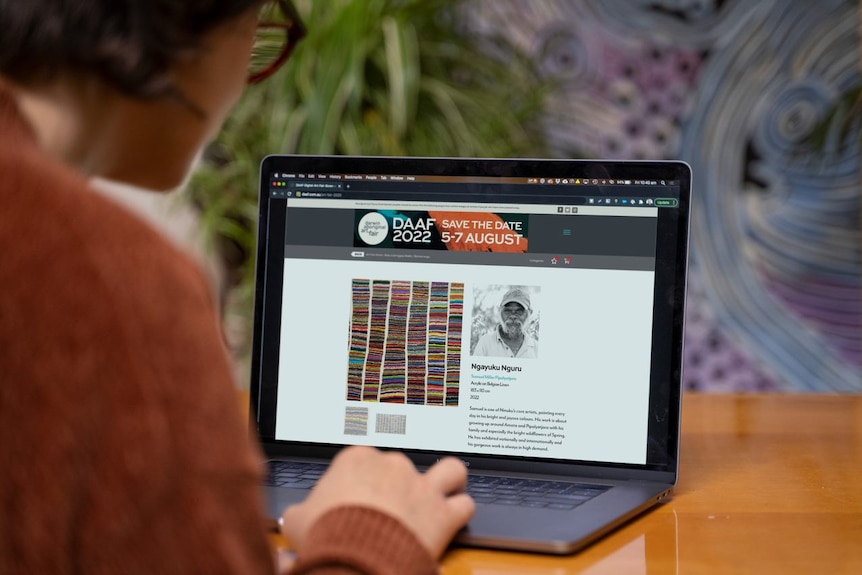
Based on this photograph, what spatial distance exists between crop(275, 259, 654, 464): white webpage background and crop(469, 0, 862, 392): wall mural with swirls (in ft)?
5.28

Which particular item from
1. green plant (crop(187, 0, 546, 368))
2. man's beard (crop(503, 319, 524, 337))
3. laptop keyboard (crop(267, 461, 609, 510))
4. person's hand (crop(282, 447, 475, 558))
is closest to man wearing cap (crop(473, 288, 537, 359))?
man's beard (crop(503, 319, 524, 337))

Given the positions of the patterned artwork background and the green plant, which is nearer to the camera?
the patterned artwork background

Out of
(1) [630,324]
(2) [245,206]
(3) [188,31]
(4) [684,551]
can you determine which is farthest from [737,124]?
(3) [188,31]

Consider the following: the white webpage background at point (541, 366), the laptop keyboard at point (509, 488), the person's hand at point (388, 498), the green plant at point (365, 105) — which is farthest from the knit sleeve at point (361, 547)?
the green plant at point (365, 105)

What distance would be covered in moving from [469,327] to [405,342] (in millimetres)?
65

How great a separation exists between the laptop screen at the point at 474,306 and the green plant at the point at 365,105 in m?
1.17

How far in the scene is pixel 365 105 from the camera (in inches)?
88.9

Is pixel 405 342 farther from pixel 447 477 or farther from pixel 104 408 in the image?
pixel 104 408

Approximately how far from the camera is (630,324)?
88 centimetres

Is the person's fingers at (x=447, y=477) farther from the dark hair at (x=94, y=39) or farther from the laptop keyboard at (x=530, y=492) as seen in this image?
the dark hair at (x=94, y=39)

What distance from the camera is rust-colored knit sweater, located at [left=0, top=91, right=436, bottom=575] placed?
1.35 ft

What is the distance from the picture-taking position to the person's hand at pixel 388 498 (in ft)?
2.06

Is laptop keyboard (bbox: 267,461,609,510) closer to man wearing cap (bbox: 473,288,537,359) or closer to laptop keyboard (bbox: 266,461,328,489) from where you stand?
laptop keyboard (bbox: 266,461,328,489)

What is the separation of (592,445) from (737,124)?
1.73 metres
